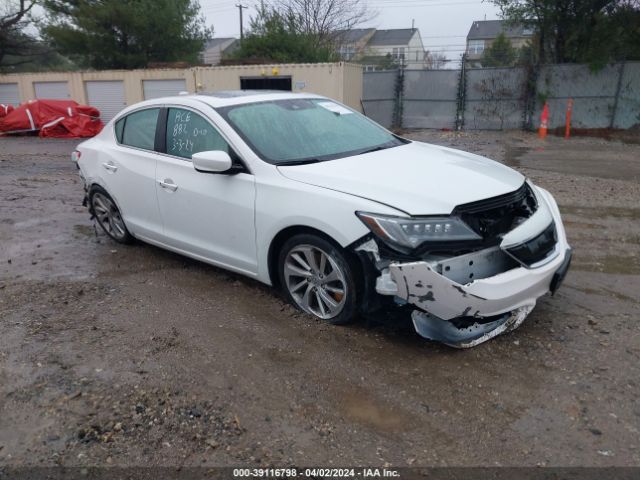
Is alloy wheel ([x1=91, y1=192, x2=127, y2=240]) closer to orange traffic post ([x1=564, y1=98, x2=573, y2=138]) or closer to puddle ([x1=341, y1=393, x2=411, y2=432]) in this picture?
puddle ([x1=341, y1=393, x2=411, y2=432])

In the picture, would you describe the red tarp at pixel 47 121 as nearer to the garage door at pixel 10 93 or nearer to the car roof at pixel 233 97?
the garage door at pixel 10 93

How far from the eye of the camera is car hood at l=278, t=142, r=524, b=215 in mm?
3303

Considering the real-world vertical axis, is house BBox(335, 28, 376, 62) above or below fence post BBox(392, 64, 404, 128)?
above

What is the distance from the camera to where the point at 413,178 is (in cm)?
357

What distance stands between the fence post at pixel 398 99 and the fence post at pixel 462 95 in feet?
6.59

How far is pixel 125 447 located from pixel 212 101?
2.91 metres

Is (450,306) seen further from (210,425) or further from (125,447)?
(125,447)

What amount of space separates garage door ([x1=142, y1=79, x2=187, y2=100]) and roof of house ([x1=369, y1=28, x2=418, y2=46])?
58.2 meters

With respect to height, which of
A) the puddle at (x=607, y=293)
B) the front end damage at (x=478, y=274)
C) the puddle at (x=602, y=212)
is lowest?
the puddle at (x=607, y=293)

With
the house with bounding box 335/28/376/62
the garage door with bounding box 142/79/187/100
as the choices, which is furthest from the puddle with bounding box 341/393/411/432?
the house with bounding box 335/28/376/62

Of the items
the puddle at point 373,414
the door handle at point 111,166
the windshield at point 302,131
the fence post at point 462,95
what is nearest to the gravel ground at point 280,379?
the puddle at point 373,414

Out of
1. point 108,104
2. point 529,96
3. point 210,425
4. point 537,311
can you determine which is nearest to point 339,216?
point 210,425

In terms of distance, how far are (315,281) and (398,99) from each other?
1681 cm

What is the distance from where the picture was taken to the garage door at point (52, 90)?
23375 millimetres
